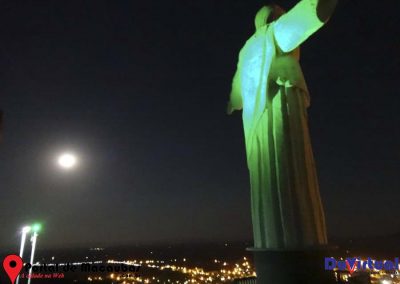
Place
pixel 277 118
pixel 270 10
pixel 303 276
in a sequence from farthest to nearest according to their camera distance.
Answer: pixel 270 10
pixel 277 118
pixel 303 276

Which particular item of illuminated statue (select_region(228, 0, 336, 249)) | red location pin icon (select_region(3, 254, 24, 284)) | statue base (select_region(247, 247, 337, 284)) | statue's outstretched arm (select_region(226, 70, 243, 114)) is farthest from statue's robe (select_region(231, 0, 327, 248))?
red location pin icon (select_region(3, 254, 24, 284))

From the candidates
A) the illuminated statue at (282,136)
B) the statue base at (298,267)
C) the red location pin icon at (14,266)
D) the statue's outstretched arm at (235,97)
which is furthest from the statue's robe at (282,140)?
the red location pin icon at (14,266)

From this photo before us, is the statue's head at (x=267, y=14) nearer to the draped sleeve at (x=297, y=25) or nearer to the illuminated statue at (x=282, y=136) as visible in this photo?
the illuminated statue at (x=282, y=136)

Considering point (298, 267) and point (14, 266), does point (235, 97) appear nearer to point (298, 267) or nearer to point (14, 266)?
point (298, 267)

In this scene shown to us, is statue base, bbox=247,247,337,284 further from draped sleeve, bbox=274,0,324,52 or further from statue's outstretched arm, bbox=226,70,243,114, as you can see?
statue's outstretched arm, bbox=226,70,243,114

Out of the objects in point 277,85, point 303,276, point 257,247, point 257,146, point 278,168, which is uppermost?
point 277,85

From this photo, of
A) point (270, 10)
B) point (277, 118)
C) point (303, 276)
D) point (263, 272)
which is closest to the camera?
point (303, 276)

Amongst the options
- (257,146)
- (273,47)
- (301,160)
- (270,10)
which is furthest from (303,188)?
(270,10)

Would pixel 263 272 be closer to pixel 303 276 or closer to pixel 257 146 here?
pixel 303 276
